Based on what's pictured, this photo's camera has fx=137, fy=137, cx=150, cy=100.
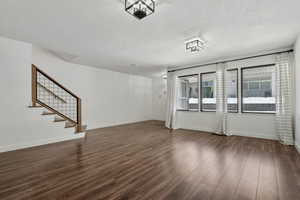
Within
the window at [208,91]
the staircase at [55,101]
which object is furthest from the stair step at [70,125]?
the window at [208,91]

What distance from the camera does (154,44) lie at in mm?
3598

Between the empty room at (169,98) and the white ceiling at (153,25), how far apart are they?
0.02 metres

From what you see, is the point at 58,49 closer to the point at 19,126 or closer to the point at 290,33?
the point at 19,126

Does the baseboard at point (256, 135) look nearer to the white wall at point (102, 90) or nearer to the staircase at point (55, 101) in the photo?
the white wall at point (102, 90)

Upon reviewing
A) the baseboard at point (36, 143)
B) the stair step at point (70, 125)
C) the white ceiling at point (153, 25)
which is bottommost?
the baseboard at point (36, 143)

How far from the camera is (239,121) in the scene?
15.1 ft

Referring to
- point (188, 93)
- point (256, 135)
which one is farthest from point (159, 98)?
point (256, 135)

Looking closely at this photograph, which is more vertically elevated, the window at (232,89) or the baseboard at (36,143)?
the window at (232,89)

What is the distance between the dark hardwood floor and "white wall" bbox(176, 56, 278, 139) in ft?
2.93

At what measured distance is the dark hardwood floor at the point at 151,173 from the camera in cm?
169

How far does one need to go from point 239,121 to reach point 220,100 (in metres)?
0.91

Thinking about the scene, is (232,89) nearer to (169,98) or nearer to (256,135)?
(256,135)

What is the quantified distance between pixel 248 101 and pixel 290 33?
2.21 metres

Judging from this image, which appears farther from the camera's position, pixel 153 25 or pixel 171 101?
pixel 171 101
